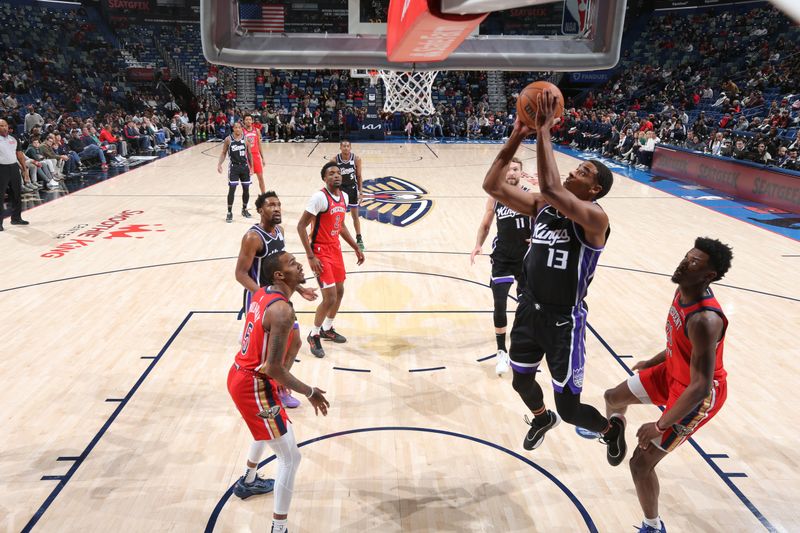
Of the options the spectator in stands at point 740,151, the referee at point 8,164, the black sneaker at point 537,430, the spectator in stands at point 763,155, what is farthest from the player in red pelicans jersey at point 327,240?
the spectator in stands at point 740,151

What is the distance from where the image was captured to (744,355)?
19.9 feet

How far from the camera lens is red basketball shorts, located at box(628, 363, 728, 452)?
3.21 m

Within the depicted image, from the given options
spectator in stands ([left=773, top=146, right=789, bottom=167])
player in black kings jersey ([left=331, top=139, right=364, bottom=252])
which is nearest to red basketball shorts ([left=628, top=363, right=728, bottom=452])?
player in black kings jersey ([left=331, top=139, right=364, bottom=252])

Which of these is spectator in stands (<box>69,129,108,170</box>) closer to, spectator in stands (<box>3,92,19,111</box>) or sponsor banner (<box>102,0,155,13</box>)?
spectator in stands (<box>3,92,19,111</box>)

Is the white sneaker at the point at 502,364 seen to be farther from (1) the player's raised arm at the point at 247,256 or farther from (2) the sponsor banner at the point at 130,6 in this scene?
(2) the sponsor banner at the point at 130,6

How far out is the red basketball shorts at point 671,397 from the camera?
3213mm

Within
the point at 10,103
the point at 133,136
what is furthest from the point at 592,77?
the point at 10,103

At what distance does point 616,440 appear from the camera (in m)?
3.75

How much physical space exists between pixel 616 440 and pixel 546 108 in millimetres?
2064

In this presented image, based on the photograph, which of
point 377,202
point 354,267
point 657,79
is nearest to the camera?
point 354,267

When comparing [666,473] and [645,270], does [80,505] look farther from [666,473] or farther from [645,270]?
[645,270]

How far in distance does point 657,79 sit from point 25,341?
28.1 meters

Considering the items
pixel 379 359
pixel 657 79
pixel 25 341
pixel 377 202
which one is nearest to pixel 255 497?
pixel 379 359

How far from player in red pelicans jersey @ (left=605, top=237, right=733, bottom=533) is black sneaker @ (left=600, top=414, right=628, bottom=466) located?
1.14 feet
